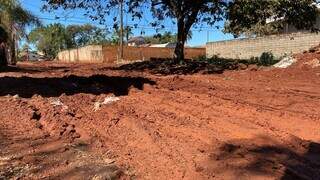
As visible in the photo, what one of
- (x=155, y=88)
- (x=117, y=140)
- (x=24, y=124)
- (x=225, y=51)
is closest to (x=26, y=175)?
(x=117, y=140)

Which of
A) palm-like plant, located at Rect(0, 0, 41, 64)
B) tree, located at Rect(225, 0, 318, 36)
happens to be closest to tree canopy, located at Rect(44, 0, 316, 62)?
tree, located at Rect(225, 0, 318, 36)

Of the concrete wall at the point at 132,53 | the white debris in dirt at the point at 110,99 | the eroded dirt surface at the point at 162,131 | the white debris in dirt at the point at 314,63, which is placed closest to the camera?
the eroded dirt surface at the point at 162,131

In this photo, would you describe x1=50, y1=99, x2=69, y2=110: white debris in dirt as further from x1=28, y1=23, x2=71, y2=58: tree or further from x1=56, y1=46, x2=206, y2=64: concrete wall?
x1=28, y1=23, x2=71, y2=58: tree

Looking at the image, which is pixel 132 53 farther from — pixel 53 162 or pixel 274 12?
pixel 53 162

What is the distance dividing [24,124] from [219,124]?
132 inches

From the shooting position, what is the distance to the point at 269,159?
721cm

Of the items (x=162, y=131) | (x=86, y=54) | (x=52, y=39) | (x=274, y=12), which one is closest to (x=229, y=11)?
(x=274, y=12)

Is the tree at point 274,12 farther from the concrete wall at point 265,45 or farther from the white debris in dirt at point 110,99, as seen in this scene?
the white debris in dirt at point 110,99

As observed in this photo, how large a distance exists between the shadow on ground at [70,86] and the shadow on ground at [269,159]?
597 cm

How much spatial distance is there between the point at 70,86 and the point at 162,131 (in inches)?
251

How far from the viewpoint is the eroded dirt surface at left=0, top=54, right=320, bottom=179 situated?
711cm

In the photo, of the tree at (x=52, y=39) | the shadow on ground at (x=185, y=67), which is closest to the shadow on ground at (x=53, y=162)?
the shadow on ground at (x=185, y=67)

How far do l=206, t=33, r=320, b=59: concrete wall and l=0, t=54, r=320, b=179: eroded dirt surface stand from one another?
12348 millimetres

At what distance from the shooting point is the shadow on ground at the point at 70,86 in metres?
13.8
